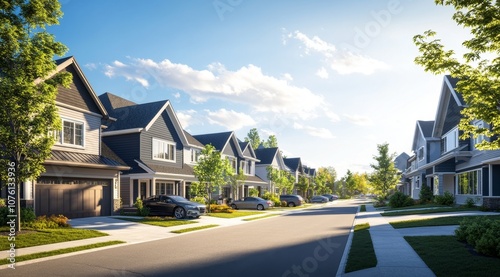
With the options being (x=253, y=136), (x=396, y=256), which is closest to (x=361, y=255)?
(x=396, y=256)

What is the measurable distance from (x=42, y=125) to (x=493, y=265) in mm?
15311

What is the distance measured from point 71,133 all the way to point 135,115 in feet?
29.5

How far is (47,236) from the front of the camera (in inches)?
551

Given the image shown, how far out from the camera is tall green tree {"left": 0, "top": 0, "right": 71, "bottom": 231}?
14477 millimetres

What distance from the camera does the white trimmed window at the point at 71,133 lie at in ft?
68.3

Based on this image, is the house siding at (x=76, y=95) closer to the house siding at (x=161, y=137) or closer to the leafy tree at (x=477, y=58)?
the house siding at (x=161, y=137)

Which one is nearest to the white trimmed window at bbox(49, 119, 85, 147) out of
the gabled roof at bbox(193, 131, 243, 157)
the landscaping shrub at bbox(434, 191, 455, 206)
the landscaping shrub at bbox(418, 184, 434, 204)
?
the gabled roof at bbox(193, 131, 243, 157)

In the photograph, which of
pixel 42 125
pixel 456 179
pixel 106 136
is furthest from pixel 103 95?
pixel 456 179

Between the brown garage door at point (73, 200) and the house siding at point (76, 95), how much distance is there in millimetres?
4650

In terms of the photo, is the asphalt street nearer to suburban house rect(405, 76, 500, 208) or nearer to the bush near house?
the bush near house

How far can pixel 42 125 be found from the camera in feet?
48.8

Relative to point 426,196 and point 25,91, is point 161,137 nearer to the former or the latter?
point 25,91

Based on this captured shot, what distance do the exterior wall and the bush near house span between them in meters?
19.2

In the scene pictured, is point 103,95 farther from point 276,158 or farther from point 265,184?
point 276,158
